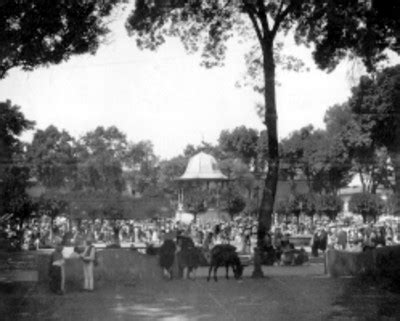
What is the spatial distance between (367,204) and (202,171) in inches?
682

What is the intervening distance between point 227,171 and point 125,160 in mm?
13974

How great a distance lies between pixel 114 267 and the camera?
1914 centimetres

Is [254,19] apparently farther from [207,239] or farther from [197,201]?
[197,201]

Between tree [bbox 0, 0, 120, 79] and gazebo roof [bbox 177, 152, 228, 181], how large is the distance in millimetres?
43399

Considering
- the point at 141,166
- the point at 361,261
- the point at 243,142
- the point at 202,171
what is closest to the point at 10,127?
the point at 361,261

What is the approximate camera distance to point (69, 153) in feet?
276

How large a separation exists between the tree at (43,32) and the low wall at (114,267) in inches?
222

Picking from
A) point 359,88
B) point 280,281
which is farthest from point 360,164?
point 280,281

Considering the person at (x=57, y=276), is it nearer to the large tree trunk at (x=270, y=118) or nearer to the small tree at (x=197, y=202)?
the large tree trunk at (x=270, y=118)

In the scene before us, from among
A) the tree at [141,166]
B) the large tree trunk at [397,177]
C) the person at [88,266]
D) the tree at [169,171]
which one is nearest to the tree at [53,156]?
the tree at [141,166]

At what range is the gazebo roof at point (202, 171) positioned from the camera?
63125 mm

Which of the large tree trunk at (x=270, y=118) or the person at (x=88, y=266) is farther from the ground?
the large tree trunk at (x=270, y=118)

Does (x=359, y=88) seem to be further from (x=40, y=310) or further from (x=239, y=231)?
(x=40, y=310)

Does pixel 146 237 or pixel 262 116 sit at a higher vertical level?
pixel 262 116
